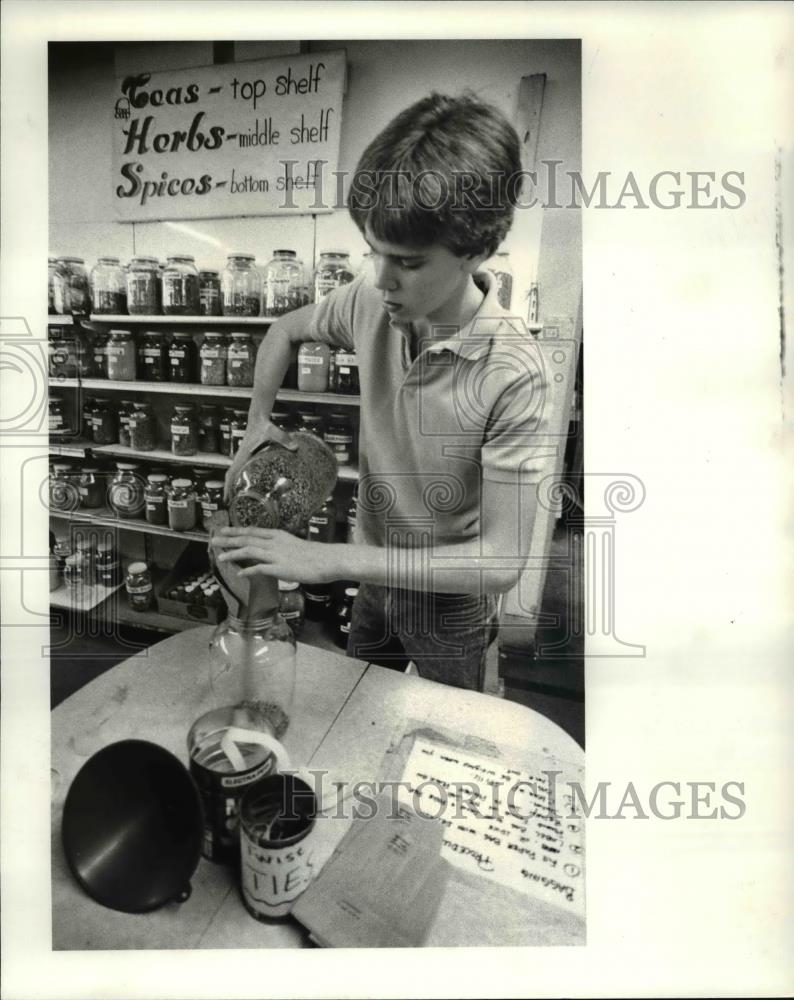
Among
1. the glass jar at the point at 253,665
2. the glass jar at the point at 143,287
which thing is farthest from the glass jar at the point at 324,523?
the glass jar at the point at 143,287

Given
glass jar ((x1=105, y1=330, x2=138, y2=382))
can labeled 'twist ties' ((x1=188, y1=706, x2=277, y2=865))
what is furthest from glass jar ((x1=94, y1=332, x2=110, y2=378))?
can labeled 'twist ties' ((x1=188, y1=706, x2=277, y2=865))

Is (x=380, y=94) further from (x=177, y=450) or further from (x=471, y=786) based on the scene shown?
(x=471, y=786)

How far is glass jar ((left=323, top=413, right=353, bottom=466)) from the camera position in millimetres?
924

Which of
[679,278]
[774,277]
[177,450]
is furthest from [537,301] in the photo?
[177,450]

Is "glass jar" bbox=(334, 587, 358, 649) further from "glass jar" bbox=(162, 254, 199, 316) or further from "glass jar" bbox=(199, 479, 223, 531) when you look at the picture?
"glass jar" bbox=(162, 254, 199, 316)

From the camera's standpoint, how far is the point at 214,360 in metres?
0.93

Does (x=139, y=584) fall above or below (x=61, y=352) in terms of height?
below

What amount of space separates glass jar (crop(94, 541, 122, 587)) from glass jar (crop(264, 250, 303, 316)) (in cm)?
35

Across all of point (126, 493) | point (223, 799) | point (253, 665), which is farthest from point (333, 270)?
point (223, 799)

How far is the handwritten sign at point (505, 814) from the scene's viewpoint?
877 millimetres

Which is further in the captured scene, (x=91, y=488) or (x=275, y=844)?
(x=91, y=488)

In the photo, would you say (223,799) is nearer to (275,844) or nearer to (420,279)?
(275,844)

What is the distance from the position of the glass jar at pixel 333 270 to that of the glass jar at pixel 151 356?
0.21 meters

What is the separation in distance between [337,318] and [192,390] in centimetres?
20
